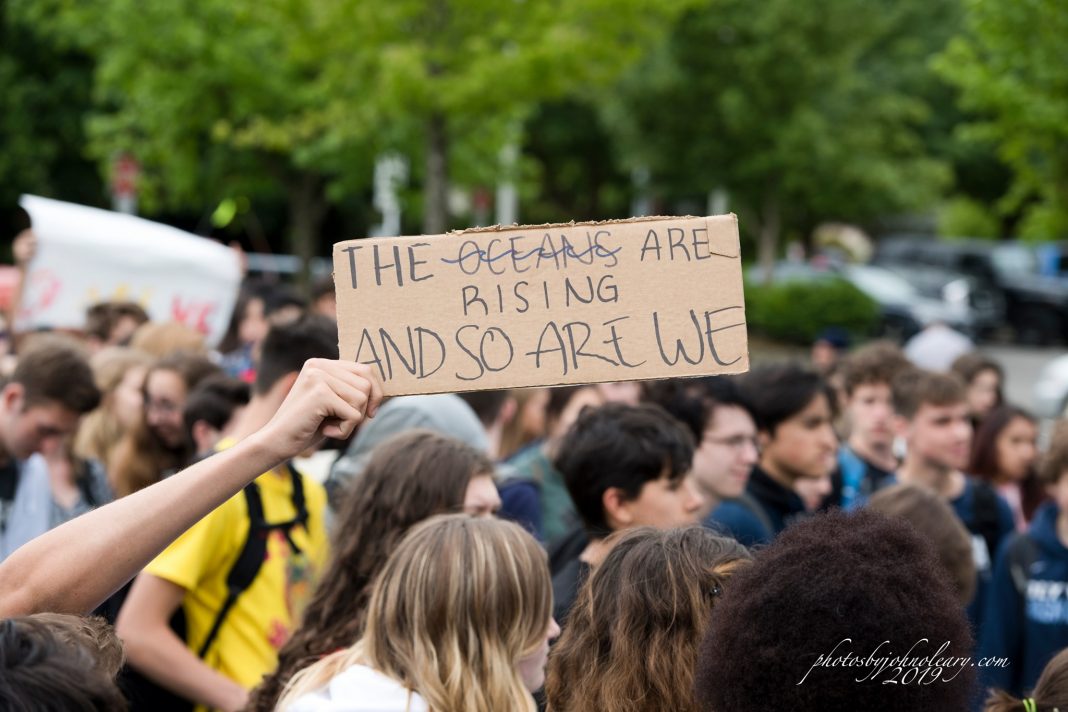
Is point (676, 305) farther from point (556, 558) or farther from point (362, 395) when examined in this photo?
point (556, 558)

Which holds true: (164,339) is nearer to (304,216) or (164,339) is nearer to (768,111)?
(304,216)

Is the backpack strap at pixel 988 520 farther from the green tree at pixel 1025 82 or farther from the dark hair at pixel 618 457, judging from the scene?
the green tree at pixel 1025 82

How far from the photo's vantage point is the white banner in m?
8.41

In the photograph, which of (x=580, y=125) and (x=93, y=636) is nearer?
(x=93, y=636)

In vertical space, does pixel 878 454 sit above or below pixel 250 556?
below

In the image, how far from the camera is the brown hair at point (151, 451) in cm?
584

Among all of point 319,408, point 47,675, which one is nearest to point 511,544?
point 319,408

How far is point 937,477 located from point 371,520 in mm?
3173

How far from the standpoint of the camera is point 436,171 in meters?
15.6

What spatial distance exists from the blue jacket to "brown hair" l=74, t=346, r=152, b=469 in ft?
13.0

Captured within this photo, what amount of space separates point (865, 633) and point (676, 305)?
96 centimetres

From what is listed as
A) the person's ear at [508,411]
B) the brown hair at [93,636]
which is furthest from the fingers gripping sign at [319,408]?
the person's ear at [508,411]

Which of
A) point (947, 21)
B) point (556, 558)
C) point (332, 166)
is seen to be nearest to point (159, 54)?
point (332, 166)

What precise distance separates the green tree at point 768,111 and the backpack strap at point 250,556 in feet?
71.2
